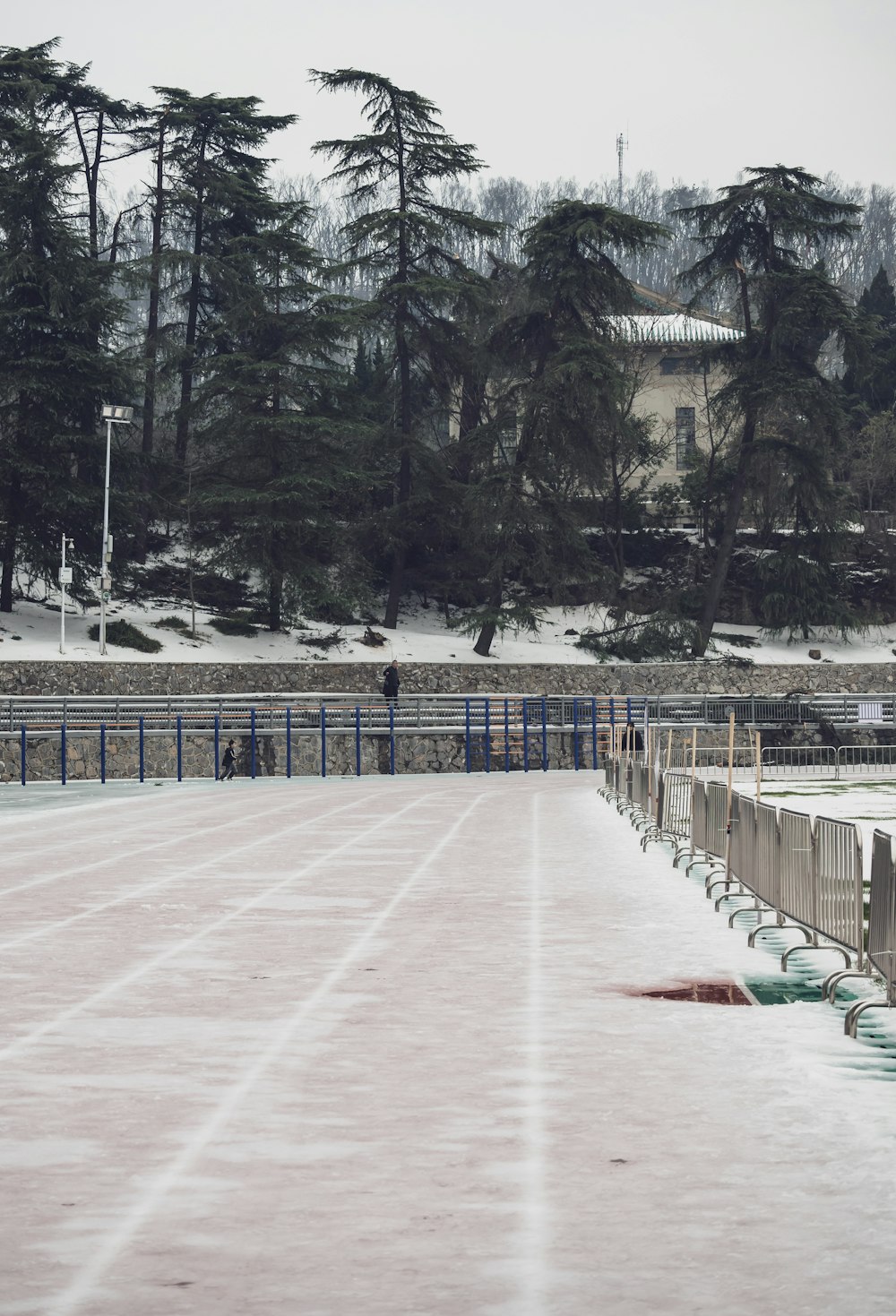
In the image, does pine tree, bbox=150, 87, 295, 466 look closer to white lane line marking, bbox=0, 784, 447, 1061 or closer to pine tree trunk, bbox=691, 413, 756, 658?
pine tree trunk, bbox=691, 413, 756, 658

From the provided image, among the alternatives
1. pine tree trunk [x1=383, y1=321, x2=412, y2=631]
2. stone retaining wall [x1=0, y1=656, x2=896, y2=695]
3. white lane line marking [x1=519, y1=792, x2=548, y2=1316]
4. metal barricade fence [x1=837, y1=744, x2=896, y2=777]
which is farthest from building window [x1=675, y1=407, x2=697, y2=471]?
white lane line marking [x1=519, y1=792, x2=548, y2=1316]

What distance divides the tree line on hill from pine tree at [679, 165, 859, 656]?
0.10 meters

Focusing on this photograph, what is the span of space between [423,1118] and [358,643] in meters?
48.7

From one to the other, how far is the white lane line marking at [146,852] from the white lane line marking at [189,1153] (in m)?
2.48

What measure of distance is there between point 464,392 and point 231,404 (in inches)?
378

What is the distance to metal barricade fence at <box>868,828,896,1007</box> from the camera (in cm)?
896

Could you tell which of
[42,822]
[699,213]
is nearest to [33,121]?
[699,213]

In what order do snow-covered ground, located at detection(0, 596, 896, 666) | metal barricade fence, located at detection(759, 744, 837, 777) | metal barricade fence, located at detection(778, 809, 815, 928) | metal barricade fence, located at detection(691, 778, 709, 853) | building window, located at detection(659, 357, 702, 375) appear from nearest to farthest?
metal barricade fence, located at detection(778, 809, 815, 928)
metal barricade fence, located at detection(691, 778, 709, 853)
metal barricade fence, located at detection(759, 744, 837, 777)
snow-covered ground, located at detection(0, 596, 896, 666)
building window, located at detection(659, 357, 702, 375)

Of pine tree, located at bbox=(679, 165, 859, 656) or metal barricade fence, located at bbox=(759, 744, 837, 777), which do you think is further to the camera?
pine tree, located at bbox=(679, 165, 859, 656)

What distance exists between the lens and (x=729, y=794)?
15.6m

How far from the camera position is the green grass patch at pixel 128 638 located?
50031 millimetres

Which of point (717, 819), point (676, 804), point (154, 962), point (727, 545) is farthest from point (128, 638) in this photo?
point (154, 962)

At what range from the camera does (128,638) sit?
50.2m

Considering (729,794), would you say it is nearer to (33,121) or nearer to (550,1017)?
(550,1017)
